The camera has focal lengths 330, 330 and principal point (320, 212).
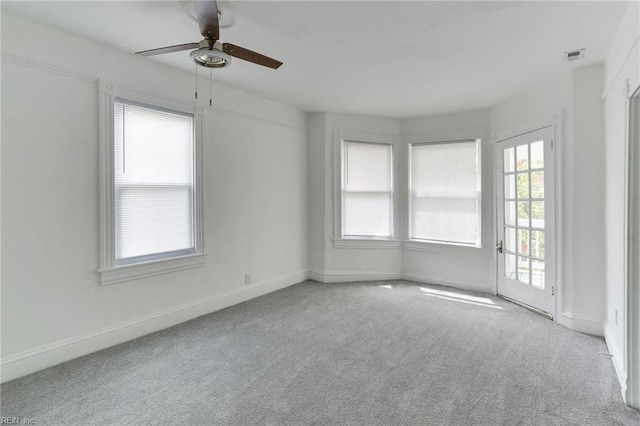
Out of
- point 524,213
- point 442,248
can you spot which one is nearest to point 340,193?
point 442,248

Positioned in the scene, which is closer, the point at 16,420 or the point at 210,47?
the point at 16,420

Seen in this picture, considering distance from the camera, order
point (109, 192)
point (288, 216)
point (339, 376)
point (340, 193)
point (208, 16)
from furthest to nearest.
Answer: point (340, 193)
point (288, 216)
point (109, 192)
point (339, 376)
point (208, 16)

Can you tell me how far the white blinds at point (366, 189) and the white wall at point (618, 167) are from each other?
9.34ft

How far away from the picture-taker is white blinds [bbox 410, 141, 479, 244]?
4895 millimetres

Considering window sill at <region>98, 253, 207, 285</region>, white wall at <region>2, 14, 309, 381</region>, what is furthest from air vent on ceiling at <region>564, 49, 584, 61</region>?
window sill at <region>98, 253, 207, 285</region>

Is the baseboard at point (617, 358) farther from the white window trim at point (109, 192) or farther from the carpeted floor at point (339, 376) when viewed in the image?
the white window trim at point (109, 192)

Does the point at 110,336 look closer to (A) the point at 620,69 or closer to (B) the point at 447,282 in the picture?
(B) the point at 447,282

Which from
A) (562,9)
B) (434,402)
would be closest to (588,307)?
(434,402)

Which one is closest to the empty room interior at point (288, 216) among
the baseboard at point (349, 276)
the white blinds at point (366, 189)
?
the baseboard at point (349, 276)

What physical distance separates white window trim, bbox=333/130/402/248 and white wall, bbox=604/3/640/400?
9.01 feet

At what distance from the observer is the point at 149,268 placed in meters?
3.27

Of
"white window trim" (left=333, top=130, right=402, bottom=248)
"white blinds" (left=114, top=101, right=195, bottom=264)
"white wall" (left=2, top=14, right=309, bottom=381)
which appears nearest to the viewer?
"white wall" (left=2, top=14, right=309, bottom=381)

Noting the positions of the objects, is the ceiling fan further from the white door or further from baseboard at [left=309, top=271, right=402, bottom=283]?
baseboard at [left=309, top=271, right=402, bottom=283]

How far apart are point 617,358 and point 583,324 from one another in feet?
2.39
